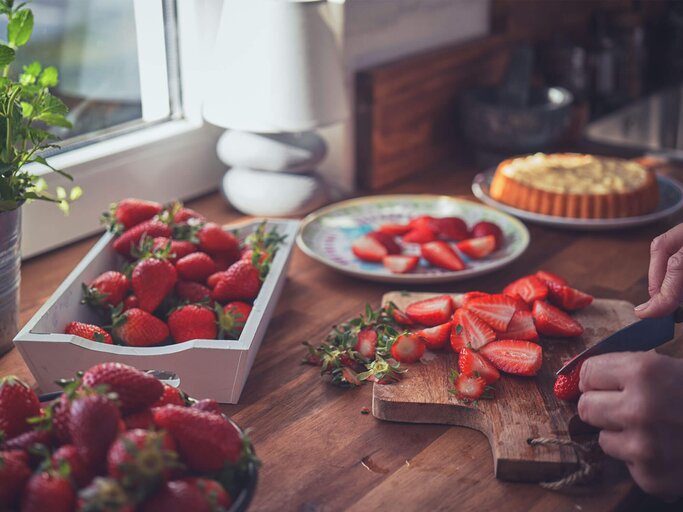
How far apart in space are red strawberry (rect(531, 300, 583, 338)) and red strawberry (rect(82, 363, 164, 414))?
534mm

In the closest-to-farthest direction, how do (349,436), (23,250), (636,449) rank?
(636,449) < (349,436) < (23,250)

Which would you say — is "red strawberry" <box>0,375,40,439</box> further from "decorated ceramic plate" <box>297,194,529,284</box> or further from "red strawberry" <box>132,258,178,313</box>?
"decorated ceramic plate" <box>297,194,529,284</box>

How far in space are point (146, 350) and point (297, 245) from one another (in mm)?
528

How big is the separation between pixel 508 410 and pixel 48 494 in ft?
1.65

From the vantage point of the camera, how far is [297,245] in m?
1.45

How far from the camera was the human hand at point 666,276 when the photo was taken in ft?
3.35

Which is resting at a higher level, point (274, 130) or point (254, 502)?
point (274, 130)

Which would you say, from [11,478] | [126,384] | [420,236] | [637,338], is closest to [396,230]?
[420,236]

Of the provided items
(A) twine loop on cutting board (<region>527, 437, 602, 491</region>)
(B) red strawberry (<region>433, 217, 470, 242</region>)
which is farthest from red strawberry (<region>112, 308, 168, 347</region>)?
(B) red strawberry (<region>433, 217, 470, 242</region>)

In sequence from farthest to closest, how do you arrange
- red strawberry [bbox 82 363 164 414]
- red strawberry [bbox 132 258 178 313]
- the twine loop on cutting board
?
1. red strawberry [bbox 132 258 178 313]
2. the twine loop on cutting board
3. red strawberry [bbox 82 363 164 414]

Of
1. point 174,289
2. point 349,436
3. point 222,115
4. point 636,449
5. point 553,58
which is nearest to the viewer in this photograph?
point 636,449

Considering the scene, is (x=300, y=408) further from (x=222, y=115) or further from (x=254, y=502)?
(x=222, y=115)

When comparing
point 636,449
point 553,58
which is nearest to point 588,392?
point 636,449

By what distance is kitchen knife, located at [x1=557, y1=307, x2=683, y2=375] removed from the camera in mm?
958
